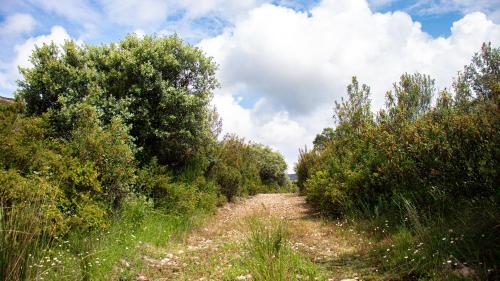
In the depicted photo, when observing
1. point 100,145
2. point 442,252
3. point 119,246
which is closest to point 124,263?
point 119,246

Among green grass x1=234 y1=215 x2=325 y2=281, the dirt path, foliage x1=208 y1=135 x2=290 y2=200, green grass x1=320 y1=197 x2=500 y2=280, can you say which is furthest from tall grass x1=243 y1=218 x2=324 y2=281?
foliage x1=208 y1=135 x2=290 y2=200

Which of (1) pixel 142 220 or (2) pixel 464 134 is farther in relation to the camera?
(1) pixel 142 220

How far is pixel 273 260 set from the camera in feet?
15.4

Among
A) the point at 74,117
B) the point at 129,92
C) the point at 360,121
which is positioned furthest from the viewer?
the point at 360,121

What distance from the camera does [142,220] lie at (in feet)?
27.0

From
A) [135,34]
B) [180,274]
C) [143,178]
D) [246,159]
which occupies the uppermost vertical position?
[135,34]

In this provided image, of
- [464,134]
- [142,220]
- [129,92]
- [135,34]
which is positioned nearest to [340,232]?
[464,134]

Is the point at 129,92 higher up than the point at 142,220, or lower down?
higher up

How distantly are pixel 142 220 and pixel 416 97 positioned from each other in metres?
10.2

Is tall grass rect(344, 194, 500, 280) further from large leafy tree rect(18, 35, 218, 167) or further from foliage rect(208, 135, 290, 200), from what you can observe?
foliage rect(208, 135, 290, 200)

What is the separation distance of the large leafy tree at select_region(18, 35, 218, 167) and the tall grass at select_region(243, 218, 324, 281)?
5.91 meters

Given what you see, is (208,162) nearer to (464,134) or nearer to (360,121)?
(360,121)

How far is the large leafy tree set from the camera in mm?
9836

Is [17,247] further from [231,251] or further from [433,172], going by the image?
[433,172]
